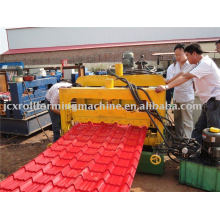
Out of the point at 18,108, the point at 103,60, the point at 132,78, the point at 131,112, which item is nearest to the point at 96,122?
the point at 131,112

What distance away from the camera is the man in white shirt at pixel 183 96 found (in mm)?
3670

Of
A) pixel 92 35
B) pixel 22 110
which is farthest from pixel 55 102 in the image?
pixel 92 35

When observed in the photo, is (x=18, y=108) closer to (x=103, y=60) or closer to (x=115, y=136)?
(x=115, y=136)

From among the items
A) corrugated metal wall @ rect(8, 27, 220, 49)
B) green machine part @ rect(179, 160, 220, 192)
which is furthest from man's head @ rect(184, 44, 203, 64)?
corrugated metal wall @ rect(8, 27, 220, 49)

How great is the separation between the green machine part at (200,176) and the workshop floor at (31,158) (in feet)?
0.40

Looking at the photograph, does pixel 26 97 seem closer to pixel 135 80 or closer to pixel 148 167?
pixel 135 80

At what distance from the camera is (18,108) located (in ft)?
15.2

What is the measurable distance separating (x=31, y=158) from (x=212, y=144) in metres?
3.30

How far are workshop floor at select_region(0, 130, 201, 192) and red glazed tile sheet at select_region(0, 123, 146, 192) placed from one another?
2.97 ft

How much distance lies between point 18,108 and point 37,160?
2977 mm

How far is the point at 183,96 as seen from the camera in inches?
145

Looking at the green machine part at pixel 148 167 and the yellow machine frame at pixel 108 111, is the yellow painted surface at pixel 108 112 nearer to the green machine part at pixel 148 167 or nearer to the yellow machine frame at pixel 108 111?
the yellow machine frame at pixel 108 111

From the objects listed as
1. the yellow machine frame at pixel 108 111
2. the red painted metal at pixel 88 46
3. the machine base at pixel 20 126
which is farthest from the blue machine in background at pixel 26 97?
the red painted metal at pixel 88 46

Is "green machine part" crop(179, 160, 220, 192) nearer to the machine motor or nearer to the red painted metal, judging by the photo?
the machine motor
